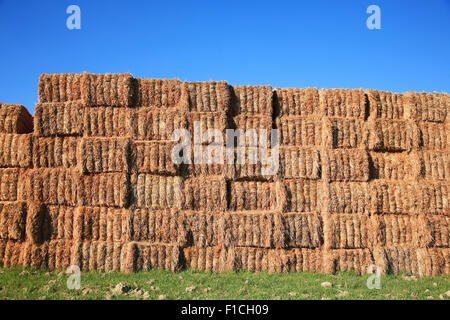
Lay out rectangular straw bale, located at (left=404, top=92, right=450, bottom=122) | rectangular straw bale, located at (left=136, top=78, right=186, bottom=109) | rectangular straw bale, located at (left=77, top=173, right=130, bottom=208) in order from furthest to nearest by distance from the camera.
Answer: rectangular straw bale, located at (left=404, top=92, right=450, bottom=122) → rectangular straw bale, located at (left=136, top=78, right=186, bottom=109) → rectangular straw bale, located at (left=77, top=173, right=130, bottom=208)

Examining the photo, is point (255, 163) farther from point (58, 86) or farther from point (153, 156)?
point (58, 86)

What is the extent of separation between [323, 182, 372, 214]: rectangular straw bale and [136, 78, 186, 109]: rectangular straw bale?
512 centimetres

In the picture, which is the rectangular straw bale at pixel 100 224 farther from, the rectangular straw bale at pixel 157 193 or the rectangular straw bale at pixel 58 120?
the rectangular straw bale at pixel 58 120

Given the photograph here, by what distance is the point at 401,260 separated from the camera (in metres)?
11.4

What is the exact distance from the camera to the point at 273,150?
11.5 m

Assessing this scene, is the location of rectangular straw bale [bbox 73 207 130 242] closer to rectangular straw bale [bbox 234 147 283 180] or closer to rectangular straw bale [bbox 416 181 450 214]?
rectangular straw bale [bbox 234 147 283 180]

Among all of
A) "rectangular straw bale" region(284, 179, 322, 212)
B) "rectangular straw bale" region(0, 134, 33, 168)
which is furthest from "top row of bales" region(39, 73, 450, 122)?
"rectangular straw bale" region(284, 179, 322, 212)

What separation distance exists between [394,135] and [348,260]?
4061 millimetres

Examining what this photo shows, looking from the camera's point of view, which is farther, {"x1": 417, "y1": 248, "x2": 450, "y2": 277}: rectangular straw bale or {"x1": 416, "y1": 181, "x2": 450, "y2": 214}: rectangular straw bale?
{"x1": 416, "y1": 181, "x2": 450, "y2": 214}: rectangular straw bale

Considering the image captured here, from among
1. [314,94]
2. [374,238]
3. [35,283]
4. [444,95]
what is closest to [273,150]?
[314,94]

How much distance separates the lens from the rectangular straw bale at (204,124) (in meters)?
11.3

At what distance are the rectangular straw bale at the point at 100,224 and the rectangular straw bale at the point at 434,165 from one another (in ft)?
29.2

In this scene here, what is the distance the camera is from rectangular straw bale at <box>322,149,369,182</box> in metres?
11.5

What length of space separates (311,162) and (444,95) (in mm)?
5017
